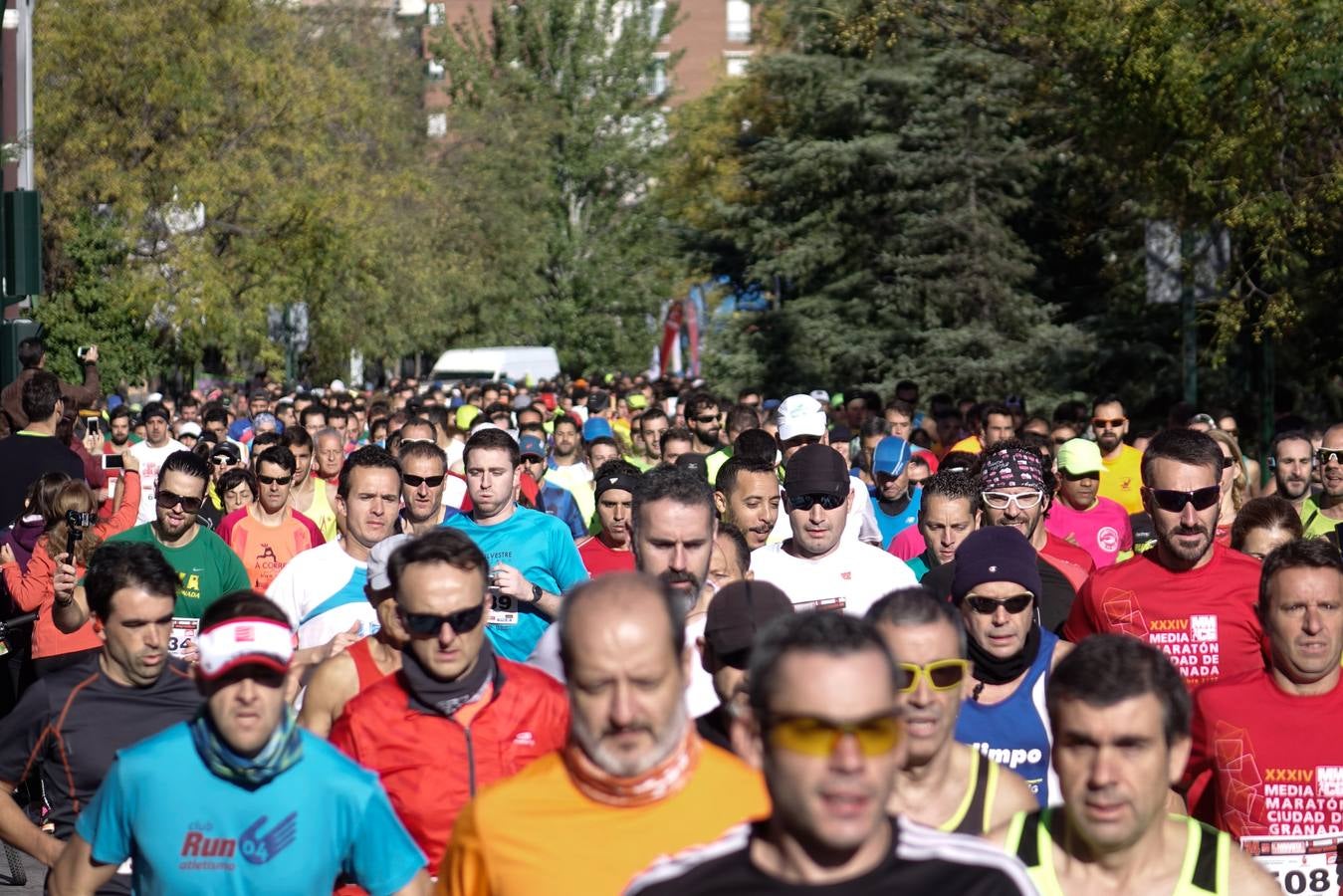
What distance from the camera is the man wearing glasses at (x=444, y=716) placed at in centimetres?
546

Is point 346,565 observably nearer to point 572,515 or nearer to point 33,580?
point 33,580

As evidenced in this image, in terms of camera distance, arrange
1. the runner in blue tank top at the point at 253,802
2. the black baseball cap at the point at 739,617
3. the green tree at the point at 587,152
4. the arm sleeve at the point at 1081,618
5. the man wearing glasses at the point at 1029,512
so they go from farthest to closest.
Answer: the green tree at the point at 587,152 < the man wearing glasses at the point at 1029,512 < the arm sleeve at the point at 1081,618 < the black baseball cap at the point at 739,617 < the runner in blue tank top at the point at 253,802

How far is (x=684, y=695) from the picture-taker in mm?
4203

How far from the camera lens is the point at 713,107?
66.9 metres

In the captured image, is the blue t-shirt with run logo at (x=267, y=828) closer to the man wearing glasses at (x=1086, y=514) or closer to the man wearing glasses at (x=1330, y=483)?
the man wearing glasses at (x=1086, y=514)

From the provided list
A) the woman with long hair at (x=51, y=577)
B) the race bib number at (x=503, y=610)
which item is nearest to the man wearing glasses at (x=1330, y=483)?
the race bib number at (x=503, y=610)

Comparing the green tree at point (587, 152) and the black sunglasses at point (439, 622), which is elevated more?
the green tree at point (587, 152)

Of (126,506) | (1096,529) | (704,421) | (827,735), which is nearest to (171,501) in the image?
(126,506)

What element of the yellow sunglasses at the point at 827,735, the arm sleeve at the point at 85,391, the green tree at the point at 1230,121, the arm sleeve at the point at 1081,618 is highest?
the green tree at the point at 1230,121

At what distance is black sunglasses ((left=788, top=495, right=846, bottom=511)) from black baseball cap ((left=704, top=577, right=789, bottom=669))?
8.94 ft

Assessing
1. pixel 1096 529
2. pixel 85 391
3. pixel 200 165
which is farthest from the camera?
pixel 200 165

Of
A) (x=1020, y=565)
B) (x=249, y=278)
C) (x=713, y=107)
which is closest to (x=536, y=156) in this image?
(x=713, y=107)

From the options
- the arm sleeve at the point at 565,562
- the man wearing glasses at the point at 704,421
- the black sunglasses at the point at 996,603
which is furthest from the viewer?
the man wearing glasses at the point at 704,421

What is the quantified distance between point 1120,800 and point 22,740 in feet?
10.4
